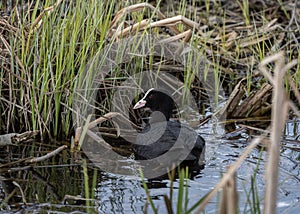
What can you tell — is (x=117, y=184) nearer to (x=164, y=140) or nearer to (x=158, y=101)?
(x=164, y=140)

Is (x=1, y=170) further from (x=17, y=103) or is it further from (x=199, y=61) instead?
(x=199, y=61)

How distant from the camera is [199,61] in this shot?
6.00 m

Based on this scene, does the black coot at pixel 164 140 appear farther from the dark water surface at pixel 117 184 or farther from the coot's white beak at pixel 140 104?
the dark water surface at pixel 117 184

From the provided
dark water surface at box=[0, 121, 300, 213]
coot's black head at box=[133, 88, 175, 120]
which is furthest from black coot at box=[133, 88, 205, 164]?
dark water surface at box=[0, 121, 300, 213]

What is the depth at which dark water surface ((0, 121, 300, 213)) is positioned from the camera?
3.80 metres

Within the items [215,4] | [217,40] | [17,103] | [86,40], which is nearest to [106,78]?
[86,40]

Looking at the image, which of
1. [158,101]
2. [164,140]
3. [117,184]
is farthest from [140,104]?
[117,184]

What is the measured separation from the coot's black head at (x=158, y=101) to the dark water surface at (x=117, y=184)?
54cm

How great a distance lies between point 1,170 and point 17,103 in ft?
3.11

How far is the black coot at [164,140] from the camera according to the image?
4688 millimetres

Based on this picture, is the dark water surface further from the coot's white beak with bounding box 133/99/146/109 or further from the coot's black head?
the coot's white beak with bounding box 133/99/146/109

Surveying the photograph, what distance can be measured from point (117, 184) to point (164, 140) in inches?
28.6

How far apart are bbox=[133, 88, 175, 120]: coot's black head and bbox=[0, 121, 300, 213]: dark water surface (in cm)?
54

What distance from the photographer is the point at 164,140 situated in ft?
15.9
